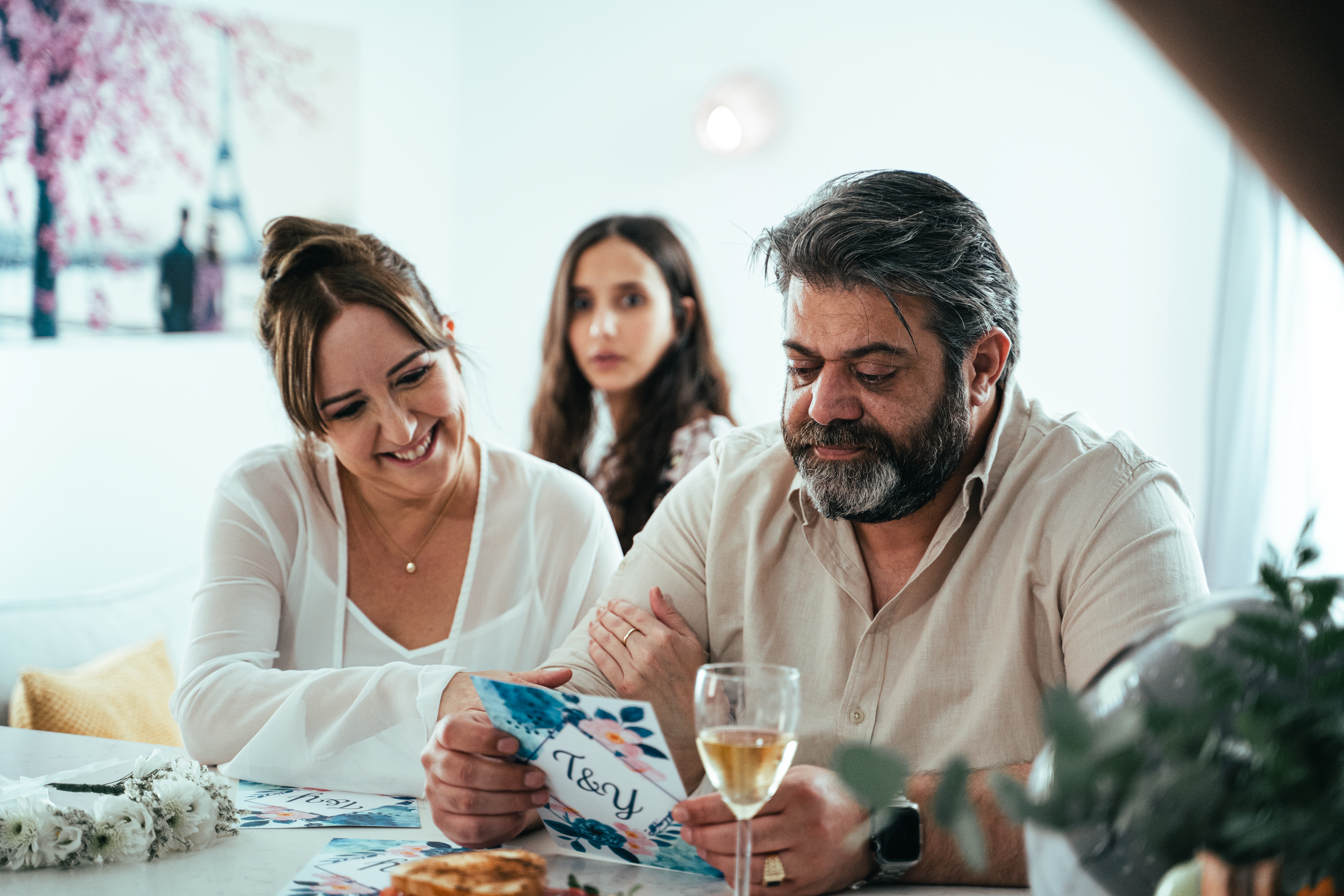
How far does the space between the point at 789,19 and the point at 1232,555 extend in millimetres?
2361

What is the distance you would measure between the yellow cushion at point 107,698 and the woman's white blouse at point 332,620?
0.76m

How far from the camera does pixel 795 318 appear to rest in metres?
1.43

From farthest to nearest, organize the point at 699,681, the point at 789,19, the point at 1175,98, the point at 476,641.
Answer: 1. the point at 789,19
2. the point at 476,641
3. the point at 699,681
4. the point at 1175,98

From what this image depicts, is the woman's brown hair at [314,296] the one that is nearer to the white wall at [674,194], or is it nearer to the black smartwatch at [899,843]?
the white wall at [674,194]

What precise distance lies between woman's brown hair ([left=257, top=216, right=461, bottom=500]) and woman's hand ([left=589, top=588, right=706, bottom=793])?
644 mm

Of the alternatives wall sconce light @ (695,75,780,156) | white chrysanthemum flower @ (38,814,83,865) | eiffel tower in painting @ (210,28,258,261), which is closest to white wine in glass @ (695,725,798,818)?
white chrysanthemum flower @ (38,814,83,865)

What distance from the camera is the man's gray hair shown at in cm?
138

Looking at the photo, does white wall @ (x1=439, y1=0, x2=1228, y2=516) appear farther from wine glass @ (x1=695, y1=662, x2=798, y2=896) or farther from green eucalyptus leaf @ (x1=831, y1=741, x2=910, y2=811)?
green eucalyptus leaf @ (x1=831, y1=741, x2=910, y2=811)

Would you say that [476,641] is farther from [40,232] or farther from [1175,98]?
[40,232]

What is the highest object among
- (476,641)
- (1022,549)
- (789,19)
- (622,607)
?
(789,19)

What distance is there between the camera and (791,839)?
1028 mm

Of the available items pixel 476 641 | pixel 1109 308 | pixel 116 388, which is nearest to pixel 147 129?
pixel 116 388

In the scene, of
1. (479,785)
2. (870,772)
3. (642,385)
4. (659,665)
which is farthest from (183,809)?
(642,385)

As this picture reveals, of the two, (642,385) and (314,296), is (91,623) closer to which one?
(314,296)
